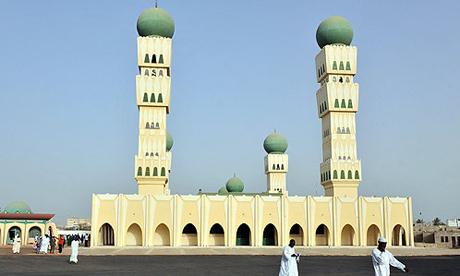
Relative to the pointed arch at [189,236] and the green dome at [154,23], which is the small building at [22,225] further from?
the green dome at [154,23]

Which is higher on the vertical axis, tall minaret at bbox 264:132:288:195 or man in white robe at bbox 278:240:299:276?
tall minaret at bbox 264:132:288:195

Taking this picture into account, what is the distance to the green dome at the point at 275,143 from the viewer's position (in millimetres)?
73188

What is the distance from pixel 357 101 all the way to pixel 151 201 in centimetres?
2226

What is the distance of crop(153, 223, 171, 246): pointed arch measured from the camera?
4978 centimetres

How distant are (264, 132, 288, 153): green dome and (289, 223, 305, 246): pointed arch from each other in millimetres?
22497

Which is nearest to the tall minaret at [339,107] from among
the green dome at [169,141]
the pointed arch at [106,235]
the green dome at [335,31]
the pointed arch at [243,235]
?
the green dome at [335,31]

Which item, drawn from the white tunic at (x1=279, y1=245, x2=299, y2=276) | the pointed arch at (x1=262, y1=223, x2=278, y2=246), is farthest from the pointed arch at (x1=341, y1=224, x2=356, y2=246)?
the white tunic at (x1=279, y1=245, x2=299, y2=276)

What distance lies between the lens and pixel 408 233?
5094 cm

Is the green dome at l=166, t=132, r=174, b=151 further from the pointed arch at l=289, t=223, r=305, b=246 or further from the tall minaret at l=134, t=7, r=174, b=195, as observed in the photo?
the pointed arch at l=289, t=223, r=305, b=246

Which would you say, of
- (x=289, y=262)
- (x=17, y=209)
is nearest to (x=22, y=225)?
(x=17, y=209)

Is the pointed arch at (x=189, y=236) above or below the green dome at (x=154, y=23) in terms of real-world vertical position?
below

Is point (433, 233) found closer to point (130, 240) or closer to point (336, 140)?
point (336, 140)

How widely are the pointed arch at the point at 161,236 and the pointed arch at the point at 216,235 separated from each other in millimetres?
3694

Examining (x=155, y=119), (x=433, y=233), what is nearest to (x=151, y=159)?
(x=155, y=119)
